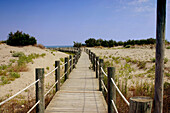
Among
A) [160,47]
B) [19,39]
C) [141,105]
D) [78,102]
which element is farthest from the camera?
[19,39]

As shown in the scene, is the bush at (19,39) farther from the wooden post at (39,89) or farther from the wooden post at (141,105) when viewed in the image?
the wooden post at (141,105)

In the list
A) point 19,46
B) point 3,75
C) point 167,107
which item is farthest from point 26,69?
Answer: point 19,46

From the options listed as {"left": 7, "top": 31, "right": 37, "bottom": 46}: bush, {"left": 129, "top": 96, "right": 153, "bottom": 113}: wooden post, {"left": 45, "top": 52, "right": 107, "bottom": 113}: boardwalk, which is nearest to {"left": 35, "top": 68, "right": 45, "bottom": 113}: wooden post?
{"left": 45, "top": 52, "right": 107, "bottom": 113}: boardwalk

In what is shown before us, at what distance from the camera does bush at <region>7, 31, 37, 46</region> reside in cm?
2872

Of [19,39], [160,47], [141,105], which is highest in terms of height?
[19,39]

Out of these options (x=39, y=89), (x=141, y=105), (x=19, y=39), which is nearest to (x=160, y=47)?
(x=141, y=105)

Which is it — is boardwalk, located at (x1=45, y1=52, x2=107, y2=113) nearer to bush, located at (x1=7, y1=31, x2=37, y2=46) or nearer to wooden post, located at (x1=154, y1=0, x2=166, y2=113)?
wooden post, located at (x1=154, y1=0, x2=166, y2=113)

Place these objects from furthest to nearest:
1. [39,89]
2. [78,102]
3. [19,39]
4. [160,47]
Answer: [19,39] < [78,102] < [39,89] < [160,47]

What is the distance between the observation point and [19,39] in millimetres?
28984

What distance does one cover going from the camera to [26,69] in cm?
1471

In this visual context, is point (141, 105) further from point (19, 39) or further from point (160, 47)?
point (19, 39)

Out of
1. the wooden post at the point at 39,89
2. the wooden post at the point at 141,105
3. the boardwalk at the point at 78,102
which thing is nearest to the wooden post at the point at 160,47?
the boardwalk at the point at 78,102

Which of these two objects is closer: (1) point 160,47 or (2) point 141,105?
(2) point 141,105

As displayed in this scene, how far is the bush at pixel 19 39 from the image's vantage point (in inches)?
1131
